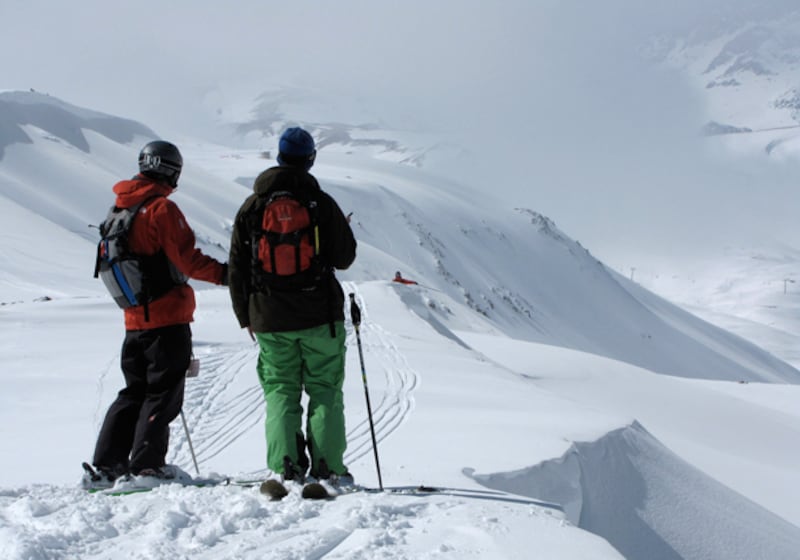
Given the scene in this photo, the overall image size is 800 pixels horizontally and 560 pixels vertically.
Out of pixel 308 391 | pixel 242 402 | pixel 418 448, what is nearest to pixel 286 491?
pixel 308 391

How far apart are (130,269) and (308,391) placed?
3.95 ft

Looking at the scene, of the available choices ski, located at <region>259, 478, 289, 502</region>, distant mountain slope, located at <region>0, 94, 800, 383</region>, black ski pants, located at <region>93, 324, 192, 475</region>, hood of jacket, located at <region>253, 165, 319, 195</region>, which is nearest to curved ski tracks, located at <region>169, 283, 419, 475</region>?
black ski pants, located at <region>93, 324, 192, 475</region>

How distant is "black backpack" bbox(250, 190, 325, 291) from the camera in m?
3.89

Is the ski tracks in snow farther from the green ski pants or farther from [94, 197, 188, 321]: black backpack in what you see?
[94, 197, 188, 321]: black backpack

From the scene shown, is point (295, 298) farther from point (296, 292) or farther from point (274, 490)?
point (274, 490)

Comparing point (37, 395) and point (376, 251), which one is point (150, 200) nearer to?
point (37, 395)

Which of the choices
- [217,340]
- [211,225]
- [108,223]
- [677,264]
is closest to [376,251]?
[211,225]

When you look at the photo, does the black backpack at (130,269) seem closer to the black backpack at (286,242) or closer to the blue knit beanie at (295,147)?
the black backpack at (286,242)

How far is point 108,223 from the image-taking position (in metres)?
4.17

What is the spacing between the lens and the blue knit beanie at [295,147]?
4020 mm

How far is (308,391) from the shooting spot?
4.11 metres

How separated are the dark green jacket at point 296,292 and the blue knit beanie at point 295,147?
68mm

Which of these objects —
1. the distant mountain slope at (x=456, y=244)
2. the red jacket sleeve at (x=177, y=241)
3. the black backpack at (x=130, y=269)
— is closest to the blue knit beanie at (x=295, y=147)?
the red jacket sleeve at (x=177, y=241)

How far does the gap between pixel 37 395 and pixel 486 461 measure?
4.80 metres
